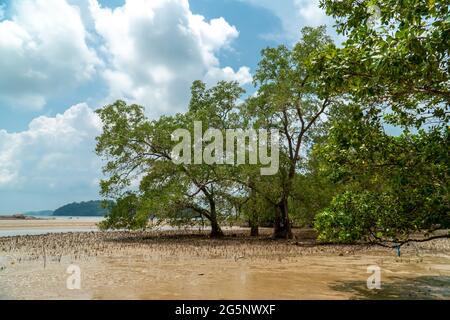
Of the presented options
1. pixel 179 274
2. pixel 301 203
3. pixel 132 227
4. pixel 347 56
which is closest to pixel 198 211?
pixel 132 227

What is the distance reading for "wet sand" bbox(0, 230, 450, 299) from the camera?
31.9ft

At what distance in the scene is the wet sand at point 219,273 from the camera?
Result: 971cm

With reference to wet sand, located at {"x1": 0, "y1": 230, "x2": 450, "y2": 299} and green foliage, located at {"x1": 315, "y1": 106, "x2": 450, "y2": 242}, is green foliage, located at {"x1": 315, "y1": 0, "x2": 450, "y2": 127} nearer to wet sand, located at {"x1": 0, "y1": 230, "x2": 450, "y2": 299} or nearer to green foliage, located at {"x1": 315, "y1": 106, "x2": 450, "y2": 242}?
green foliage, located at {"x1": 315, "y1": 106, "x2": 450, "y2": 242}

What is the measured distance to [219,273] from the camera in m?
12.5

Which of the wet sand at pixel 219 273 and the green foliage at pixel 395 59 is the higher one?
the green foliage at pixel 395 59

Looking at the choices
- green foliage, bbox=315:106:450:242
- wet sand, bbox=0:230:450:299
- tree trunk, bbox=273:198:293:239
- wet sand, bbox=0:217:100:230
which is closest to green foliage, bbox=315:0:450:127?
green foliage, bbox=315:106:450:242

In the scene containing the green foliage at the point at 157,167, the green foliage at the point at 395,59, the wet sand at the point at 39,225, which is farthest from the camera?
the wet sand at the point at 39,225

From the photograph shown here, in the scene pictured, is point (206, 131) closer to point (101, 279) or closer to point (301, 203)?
point (301, 203)

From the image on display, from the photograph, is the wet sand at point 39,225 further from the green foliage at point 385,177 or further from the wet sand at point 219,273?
the green foliage at point 385,177

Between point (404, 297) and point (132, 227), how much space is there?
18.4 metres

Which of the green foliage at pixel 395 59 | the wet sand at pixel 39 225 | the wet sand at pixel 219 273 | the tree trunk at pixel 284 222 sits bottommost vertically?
the wet sand at pixel 219 273

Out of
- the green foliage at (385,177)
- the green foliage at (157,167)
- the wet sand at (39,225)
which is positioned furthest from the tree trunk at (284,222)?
the wet sand at (39,225)

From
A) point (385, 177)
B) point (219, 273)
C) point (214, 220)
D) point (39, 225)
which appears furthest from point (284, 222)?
point (39, 225)
